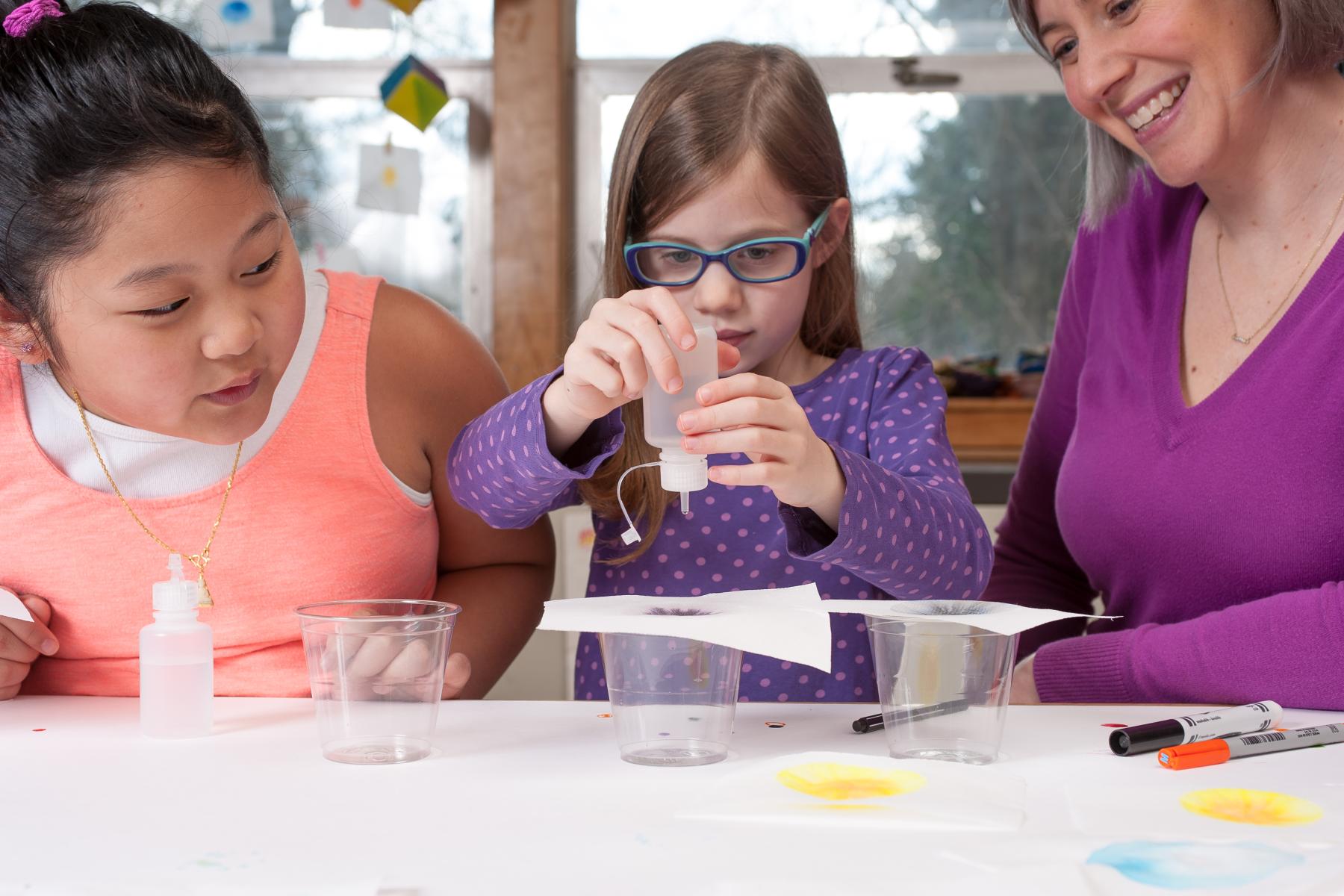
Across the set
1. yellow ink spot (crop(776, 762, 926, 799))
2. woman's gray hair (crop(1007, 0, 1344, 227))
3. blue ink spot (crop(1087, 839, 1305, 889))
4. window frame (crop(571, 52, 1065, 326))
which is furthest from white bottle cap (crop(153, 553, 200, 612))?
window frame (crop(571, 52, 1065, 326))

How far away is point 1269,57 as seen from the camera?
4.25 ft

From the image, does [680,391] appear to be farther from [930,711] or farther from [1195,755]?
[1195,755]

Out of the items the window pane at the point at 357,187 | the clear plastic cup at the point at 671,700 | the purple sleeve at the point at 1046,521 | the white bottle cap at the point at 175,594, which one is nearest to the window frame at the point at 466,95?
the window pane at the point at 357,187

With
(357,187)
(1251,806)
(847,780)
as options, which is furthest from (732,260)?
(357,187)

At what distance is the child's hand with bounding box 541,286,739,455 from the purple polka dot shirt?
2.5 inches

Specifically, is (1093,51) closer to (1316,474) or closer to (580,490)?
(1316,474)

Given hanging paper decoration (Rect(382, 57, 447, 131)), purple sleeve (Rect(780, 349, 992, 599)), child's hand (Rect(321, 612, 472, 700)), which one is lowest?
child's hand (Rect(321, 612, 472, 700))

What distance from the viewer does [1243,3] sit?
4.22 feet

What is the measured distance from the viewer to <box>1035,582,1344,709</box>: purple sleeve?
105cm

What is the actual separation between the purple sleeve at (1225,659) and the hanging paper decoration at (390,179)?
2.27 m

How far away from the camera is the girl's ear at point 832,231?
1390 millimetres

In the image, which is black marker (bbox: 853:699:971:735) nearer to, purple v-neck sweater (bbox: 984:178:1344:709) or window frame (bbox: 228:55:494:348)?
purple v-neck sweater (bbox: 984:178:1344:709)

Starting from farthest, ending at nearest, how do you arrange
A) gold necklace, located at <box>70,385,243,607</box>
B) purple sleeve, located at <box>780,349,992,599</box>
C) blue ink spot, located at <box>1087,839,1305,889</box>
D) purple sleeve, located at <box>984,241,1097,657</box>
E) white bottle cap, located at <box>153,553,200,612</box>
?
purple sleeve, located at <box>984,241,1097,657</box>
gold necklace, located at <box>70,385,243,607</box>
purple sleeve, located at <box>780,349,992,599</box>
white bottle cap, located at <box>153,553,200,612</box>
blue ink spot, located at <box>1087,839,1305,889</box>

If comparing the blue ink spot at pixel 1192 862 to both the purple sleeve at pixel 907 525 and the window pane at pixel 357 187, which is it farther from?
the window pane at pixel 357 187
